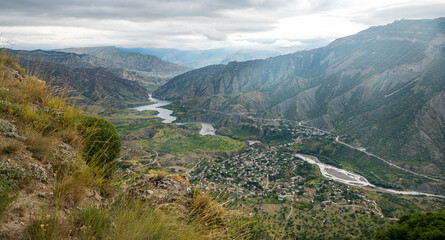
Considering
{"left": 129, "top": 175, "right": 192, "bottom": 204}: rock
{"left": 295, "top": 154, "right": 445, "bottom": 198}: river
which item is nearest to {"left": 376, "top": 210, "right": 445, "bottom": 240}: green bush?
{"left": 129, "top": 175, "right": 192, "bottom": 204}: rock

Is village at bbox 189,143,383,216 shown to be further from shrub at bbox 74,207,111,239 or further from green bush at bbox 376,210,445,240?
shrub at bbox 74,207,111,239

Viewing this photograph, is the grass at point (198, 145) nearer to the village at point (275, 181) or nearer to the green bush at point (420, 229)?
the village at point (275, 181)

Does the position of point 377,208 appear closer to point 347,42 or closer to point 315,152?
point 315,152

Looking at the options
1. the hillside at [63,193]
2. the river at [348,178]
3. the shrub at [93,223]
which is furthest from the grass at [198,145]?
the shrub at [93,223]

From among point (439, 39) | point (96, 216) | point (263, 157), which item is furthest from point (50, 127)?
point (439, 39)

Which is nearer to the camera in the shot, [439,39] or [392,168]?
[392,168]
